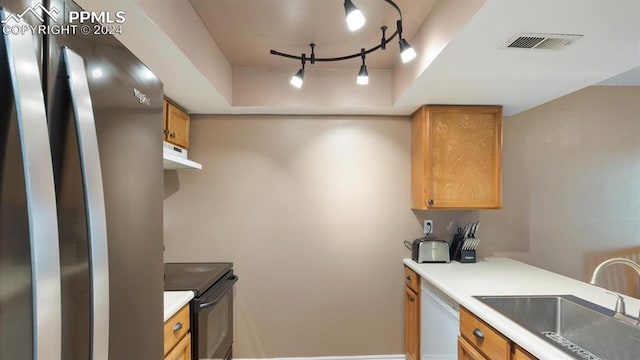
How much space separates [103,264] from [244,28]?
1.73 m

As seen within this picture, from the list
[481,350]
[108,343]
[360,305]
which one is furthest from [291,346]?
[108,343]

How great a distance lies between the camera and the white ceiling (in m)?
1.29

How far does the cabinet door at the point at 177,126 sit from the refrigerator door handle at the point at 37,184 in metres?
1.92

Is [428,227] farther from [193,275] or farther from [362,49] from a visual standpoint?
[193,275]

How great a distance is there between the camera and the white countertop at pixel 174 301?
4.83ft

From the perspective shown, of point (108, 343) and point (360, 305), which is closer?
point (108, 343)

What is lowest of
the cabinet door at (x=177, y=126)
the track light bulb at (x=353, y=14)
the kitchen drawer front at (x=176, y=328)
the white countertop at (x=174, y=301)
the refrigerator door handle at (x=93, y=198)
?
the kitchen drawer front at (x=176, y=328)

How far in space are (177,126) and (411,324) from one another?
2425mm

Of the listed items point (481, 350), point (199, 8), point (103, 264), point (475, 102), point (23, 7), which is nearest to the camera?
point (23, 7)

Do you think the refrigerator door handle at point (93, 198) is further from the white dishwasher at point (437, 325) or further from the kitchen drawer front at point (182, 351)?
the white dishwasher at point (437, 325)

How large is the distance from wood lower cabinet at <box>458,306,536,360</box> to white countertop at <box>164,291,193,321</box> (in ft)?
4.75

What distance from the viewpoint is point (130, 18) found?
1.26 meters

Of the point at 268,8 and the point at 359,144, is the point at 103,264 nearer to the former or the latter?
the point at 268,8

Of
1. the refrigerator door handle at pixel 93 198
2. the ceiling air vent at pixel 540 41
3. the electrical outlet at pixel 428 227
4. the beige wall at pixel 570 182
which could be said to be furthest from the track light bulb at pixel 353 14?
the beige wall at pixel 570 182
